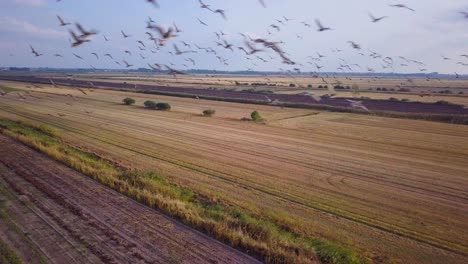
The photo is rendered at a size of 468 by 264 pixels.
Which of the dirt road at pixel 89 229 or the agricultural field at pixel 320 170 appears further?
the agricultural field at pixel 320 170

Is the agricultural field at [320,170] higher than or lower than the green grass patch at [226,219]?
lower

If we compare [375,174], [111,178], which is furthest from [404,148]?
[111,178]

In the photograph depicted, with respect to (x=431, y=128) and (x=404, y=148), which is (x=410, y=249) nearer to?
(x=404, y=148)

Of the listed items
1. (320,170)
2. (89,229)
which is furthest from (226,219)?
(320,170)

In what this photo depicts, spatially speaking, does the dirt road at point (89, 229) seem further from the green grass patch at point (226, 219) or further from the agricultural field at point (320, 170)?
the agricultural field at point (320, 170)

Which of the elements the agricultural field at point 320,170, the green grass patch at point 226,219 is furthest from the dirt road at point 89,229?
the agricultural field at point 320,170

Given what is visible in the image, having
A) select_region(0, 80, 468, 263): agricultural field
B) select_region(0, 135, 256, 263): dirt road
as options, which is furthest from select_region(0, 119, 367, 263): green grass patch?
select_region(0, 135, 256, 263): dirt road

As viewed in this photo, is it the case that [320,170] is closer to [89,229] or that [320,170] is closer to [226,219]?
[226,219]
